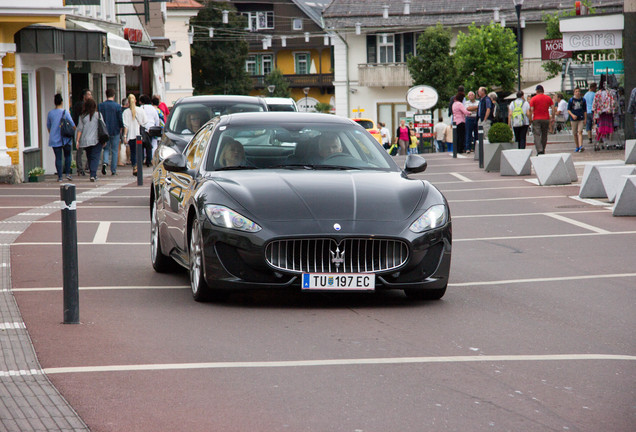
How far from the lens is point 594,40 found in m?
31.5

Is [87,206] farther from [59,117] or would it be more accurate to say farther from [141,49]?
[141,49]

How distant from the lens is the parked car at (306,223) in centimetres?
838

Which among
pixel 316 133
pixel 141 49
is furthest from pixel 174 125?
pixel 141 49

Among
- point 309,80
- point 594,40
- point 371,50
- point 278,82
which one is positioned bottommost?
point 594,40

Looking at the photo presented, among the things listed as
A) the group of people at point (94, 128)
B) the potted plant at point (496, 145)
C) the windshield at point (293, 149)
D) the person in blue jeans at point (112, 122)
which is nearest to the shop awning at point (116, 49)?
the group of people at point (94, 128)

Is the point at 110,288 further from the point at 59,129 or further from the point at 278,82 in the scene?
the point at 278,82

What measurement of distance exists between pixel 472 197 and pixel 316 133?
11.4 metres

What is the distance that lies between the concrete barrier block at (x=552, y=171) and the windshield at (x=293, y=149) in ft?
41.9

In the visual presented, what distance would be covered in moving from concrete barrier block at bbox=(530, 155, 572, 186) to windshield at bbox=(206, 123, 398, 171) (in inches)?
503

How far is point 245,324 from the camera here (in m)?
7.95

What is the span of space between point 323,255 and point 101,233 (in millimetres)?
7231

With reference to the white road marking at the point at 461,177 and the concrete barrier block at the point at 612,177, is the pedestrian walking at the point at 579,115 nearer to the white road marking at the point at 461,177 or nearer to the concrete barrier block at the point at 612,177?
the white road marking at the point at 461,177

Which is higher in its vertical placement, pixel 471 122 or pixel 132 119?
pixel 132 119

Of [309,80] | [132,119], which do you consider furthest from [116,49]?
[309,80]
